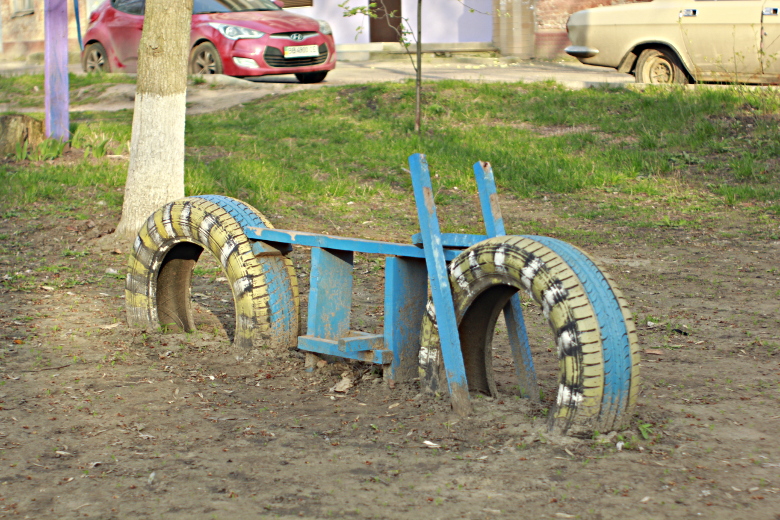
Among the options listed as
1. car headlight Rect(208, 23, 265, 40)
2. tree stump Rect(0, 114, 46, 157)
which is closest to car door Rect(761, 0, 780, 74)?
car headlight Rect(208, 23, 265, 40)

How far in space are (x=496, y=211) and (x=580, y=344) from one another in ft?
2.60

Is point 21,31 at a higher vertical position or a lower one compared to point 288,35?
higher

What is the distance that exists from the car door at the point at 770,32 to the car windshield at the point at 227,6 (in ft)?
26.4

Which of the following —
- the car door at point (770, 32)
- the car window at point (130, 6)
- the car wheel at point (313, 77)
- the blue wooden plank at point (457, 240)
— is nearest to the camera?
the blue wooden plank at point (457, 240)

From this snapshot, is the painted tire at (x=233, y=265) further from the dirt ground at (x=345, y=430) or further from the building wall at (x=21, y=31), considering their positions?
the building wall at (x=21, y=31)

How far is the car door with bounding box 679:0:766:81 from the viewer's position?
10.7m

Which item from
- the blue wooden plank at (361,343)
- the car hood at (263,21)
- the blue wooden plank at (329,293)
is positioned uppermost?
the car hood at (263,21)

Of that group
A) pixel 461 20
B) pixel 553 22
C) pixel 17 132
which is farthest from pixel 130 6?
pixel 553 22

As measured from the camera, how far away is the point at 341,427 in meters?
Result: 3.27

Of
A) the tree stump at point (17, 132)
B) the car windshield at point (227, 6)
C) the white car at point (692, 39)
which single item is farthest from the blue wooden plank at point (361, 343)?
the car windshield at point (227, 6)

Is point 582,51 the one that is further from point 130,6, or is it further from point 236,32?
point 130,6

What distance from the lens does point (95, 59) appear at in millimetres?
15414

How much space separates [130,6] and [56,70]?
6.17 meters

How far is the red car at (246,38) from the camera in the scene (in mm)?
13062
